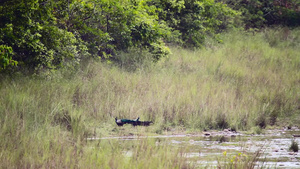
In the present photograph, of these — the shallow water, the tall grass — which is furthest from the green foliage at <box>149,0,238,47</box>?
the shallow water

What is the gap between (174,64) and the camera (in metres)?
14.4

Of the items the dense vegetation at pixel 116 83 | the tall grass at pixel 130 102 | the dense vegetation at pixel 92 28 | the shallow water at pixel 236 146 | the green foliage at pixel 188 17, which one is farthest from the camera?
the green foliage at pixel 188 17

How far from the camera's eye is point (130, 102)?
9758 millimetres

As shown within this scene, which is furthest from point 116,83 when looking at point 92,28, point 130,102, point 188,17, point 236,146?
point 188,17

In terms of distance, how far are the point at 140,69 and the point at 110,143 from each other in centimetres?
691

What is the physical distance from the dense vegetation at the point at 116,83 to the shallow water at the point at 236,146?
1.35ft

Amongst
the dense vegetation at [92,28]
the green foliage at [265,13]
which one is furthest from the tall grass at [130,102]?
the green foliage at [265,13]

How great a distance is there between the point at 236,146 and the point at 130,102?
3318mm

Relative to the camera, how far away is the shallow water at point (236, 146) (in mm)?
6059

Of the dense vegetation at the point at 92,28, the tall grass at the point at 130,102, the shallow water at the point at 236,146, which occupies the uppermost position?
the dense vegetation at the point at 92,28

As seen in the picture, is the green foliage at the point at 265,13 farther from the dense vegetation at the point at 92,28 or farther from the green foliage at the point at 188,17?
the green foliage at the point at 188,17

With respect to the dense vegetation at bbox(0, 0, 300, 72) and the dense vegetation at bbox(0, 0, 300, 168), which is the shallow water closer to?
the dense vegetation at bbox(0, 0, 300, 168)

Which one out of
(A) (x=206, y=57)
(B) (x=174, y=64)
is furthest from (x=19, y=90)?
(A) (x=206, y=57)

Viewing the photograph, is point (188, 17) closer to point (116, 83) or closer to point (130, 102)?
point (116, 83)
